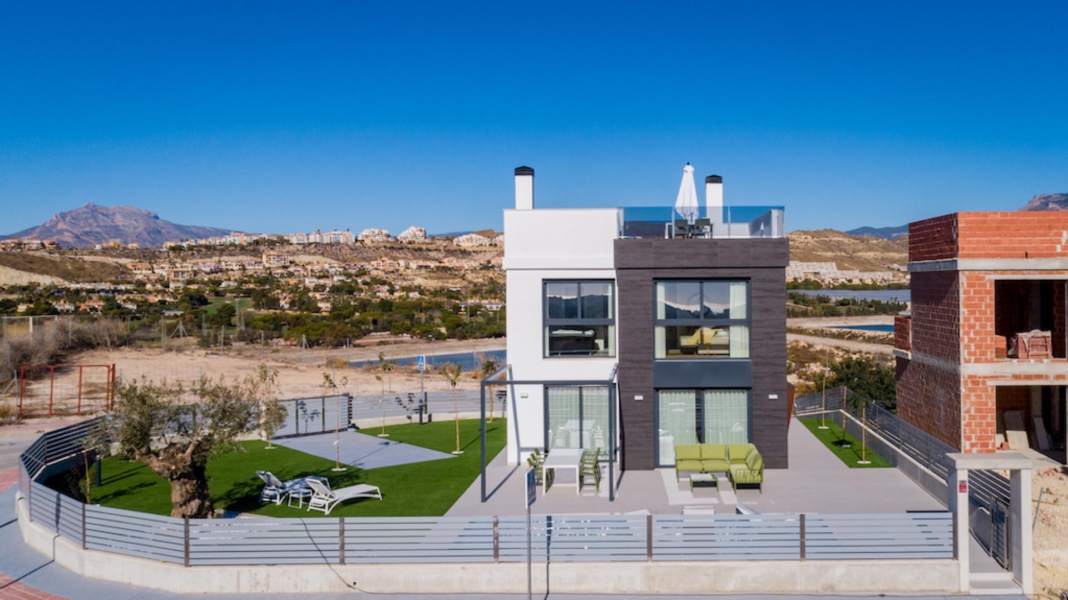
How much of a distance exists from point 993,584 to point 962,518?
0.89 m

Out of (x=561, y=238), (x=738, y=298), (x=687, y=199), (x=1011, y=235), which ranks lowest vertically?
(x=738, y=298)

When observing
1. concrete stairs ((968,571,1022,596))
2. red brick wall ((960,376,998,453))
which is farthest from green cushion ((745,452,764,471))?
red brick wall ((960,376,998,453))

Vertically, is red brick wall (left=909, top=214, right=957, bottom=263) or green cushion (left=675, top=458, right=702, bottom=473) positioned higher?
red brick wall (left=909, top=214, right=957, bottom=263)

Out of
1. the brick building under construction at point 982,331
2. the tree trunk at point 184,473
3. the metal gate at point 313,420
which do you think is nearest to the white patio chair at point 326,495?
the tree trunk at point 184,473

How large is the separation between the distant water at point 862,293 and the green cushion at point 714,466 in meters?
70.9

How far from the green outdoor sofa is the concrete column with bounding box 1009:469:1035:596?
3904 mm

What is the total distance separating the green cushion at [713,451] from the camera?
1386cm

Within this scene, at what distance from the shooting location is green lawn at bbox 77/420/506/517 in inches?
494

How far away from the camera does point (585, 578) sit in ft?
31.3

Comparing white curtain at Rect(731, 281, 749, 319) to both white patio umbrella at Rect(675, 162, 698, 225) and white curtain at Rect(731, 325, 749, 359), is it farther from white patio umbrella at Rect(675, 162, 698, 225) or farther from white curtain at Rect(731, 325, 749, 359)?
white patio umbrella at Rect(675, 162, 698, 225)

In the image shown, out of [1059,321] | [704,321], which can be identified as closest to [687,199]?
[704,321]

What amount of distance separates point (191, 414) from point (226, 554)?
10.2ft

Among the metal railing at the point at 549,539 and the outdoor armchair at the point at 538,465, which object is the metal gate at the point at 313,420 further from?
the metal railing at the point at 549,539

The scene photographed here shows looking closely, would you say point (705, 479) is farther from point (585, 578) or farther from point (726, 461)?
point (585, 578)
